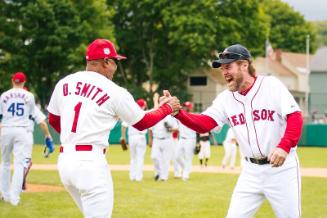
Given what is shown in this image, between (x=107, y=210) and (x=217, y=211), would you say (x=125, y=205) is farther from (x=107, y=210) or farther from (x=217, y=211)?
(x=107, y=210)

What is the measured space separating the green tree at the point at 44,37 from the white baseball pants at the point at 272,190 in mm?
41770

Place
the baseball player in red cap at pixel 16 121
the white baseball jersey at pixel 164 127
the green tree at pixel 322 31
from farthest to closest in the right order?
the green tree at pixel 322 31 < the white baseball jersey at pixel 164 127 < the baseball player in red cap at pixel 16 121

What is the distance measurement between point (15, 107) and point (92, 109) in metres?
6.71

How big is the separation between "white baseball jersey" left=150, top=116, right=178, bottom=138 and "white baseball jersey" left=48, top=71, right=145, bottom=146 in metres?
12.2

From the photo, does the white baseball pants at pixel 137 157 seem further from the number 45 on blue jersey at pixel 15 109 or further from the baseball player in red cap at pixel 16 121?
the number 45 on blue jersey at pixel 15 109

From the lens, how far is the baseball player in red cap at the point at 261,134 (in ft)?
23.3

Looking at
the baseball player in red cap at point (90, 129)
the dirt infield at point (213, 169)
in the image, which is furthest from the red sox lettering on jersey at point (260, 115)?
the dirt infield at point (213, 169)

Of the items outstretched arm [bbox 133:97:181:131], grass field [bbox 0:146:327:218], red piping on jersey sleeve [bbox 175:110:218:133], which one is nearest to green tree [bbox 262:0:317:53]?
grass field [bbox 0:146:327:218]

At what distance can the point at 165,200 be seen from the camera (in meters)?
14.2

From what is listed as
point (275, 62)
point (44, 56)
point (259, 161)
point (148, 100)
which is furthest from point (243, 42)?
point (259, 161)

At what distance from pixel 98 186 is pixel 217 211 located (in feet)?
19.6

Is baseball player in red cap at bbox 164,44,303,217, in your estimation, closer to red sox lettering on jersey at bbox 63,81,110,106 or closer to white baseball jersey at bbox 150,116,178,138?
red sox lettering on jersey at bbox 63,81,110,106

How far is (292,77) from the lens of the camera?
8875 centimetres

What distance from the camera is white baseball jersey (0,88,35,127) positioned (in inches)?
522
